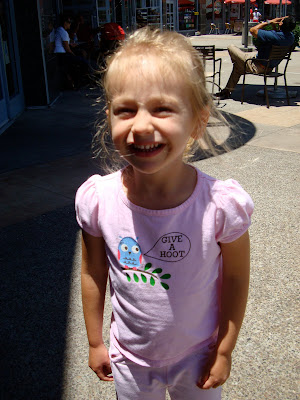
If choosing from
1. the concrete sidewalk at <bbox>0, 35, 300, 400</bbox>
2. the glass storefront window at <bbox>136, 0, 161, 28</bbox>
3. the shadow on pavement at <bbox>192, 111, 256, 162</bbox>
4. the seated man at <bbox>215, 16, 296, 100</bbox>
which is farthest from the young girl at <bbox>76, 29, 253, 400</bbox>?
the glass storefront window at <bbox>136, 0, 161, 28</bbox>

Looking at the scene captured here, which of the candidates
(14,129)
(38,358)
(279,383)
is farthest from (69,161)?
(279,383)

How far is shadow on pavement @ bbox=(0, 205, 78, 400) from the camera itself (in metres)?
2.21

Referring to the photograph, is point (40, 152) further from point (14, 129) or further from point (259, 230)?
point (259, 230)

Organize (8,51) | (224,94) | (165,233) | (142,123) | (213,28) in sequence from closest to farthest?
1. (142,123)
2. (165,233)
3. (8,51)
4. (224,94)
5. (213,28)

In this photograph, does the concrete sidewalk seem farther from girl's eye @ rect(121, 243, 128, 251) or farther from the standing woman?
the standing woman

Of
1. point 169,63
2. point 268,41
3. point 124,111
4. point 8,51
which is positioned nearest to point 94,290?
point 124,111

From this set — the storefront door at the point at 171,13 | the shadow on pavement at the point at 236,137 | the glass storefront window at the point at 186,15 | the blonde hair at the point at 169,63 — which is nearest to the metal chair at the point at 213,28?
the glass storefront window at the point at 186,15

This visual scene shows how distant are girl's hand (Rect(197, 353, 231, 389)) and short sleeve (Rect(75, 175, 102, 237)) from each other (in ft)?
1.66

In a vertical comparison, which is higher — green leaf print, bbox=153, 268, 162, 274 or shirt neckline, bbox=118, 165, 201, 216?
shirt neckline, bbox=118, 165, 201, 216

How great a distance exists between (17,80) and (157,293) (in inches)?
328

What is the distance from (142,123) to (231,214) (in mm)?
353

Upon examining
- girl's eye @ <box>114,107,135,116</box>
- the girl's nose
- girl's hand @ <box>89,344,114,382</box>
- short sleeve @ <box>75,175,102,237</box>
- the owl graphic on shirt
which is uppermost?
girl's eye @ <box>114,107,135,116</box>

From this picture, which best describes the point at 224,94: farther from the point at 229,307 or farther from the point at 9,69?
the point at 229,307

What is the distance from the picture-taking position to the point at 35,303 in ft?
9.16
